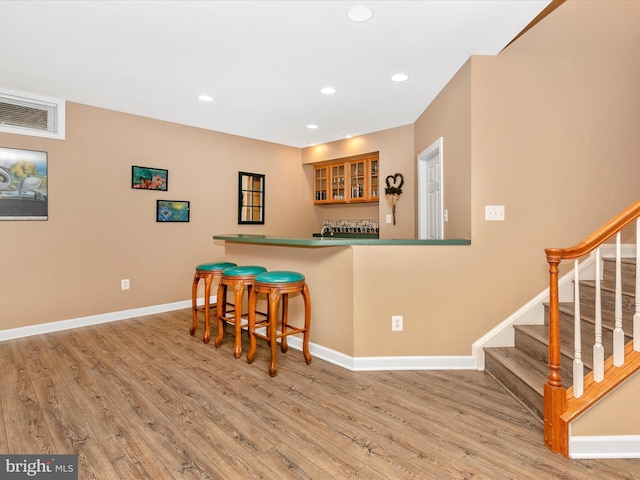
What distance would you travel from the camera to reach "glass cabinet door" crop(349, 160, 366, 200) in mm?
5581

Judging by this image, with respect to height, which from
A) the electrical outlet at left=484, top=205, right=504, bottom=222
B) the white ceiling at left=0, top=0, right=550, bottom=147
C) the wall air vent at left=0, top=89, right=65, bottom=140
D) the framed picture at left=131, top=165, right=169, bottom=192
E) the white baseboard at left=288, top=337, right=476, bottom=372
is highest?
the white ceiling at left=0, top=0, right=550, bottom=147

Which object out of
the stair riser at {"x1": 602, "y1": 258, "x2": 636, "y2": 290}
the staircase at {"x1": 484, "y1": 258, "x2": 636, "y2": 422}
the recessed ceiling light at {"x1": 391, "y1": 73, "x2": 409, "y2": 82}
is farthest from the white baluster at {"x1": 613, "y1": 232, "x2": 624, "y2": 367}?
the recessed ceiling light at {"x1": 391, "y1": 73, "x2": 409, "y2": 82}

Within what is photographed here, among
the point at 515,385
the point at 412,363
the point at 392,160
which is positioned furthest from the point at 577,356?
the point at 392,160

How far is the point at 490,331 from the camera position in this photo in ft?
9.41

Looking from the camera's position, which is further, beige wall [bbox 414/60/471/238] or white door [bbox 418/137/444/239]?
white door [bbox 418/137/444/239]

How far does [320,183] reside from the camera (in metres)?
6.30

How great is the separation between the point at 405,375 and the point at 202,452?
5.28ft

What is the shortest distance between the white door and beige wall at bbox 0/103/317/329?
8.94 ft

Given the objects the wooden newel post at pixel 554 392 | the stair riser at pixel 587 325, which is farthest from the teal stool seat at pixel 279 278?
the stair riser at pixel 587 325

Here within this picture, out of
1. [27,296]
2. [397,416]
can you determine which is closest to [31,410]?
[27,296]

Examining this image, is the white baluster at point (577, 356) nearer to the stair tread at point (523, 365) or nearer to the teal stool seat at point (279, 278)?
the stair tread at point (523, 365)

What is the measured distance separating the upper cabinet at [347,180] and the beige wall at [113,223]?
135cm

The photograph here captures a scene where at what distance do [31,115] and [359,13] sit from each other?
362 cm

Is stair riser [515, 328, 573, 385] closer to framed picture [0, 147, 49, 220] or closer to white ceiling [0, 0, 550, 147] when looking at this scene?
white ceiling [0, 0, 550, 147]
